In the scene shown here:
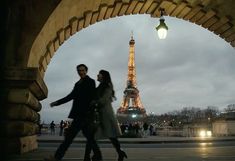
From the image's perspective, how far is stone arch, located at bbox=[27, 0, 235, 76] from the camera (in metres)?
11.4

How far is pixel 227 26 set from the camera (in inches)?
530

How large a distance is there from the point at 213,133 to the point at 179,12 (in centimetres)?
3498

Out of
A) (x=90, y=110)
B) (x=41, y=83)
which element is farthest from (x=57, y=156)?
(x=41, y=83)

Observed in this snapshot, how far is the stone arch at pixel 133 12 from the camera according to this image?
37.3ft

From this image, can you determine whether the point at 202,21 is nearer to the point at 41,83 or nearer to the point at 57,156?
the point at 41,83

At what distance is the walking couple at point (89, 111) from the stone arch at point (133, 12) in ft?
11.3

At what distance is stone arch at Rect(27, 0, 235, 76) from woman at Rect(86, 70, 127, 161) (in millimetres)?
3424

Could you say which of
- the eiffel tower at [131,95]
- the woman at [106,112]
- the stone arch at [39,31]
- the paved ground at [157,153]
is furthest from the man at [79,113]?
the eiffel tower at [131,95]

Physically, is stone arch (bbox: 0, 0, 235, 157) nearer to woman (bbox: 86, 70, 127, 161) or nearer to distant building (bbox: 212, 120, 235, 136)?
woman (bbox: 86, 70, 127, 161)

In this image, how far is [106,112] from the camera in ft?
24.5

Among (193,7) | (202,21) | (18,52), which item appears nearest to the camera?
(18,52)

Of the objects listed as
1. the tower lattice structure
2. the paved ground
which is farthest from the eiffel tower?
the paved ground

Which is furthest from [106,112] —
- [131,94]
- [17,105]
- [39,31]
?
[131,94]

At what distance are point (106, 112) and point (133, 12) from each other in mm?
6985
